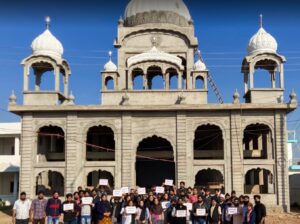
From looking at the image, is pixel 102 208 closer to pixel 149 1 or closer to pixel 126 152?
pixel 126 152

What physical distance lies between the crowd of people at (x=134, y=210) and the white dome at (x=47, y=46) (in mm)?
14089

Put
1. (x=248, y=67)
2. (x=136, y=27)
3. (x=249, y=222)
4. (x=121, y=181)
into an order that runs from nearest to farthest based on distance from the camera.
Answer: (x=249, y=222) → (x=121, y=181) → (x=248, y=67) → (x=136, y=27)

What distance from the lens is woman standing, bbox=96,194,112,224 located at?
14.5m

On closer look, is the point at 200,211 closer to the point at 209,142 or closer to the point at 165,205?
the point at 165,205

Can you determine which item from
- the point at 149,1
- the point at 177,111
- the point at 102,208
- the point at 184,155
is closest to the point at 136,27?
the point at 149,1

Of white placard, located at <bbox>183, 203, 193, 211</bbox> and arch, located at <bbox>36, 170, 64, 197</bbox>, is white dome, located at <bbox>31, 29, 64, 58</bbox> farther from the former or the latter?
white placard, located at <bbox>183, 203, 193, 211</bbox>

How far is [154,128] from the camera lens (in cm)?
2533

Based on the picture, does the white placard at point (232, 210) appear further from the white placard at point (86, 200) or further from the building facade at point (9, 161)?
the building facade at point (9, 161)

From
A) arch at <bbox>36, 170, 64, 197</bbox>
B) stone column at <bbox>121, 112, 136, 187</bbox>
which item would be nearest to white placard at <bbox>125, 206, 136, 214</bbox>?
stone column at <bbox>121, 112, 136, 187</bbox>

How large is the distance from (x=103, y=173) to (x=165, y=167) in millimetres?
4437

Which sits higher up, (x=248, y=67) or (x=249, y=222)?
(x=248, y=67)

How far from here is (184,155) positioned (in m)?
24.9

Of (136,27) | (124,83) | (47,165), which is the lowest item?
(47,165)

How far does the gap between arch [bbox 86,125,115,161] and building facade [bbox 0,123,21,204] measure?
8.47 m
